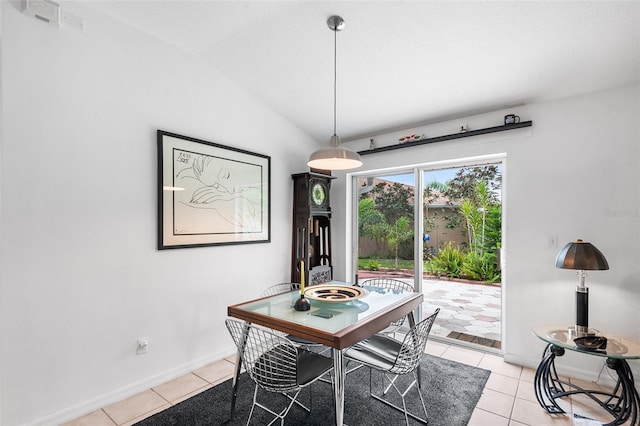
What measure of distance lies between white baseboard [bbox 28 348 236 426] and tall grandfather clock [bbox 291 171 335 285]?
4.15 feet

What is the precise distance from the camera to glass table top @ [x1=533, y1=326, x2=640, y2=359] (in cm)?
196

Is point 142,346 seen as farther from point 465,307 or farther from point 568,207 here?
point 568,207

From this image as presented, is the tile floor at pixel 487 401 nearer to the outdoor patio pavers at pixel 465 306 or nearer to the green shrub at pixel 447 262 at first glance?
the outdoor patio pavers at pixel 465 306

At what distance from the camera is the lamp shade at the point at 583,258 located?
213cm

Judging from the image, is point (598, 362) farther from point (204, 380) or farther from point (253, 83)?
point (253, 83)

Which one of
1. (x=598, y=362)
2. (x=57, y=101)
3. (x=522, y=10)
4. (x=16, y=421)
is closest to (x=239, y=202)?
(x=57, y=101)

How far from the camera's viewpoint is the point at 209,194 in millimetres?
2906

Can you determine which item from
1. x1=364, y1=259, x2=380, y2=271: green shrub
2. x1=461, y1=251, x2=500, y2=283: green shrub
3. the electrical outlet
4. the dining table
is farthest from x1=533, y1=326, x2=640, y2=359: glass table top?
the electrical outlet

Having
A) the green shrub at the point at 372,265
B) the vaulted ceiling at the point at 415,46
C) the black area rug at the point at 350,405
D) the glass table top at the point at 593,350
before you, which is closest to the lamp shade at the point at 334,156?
the vaulted ceiling at the point at 415,46

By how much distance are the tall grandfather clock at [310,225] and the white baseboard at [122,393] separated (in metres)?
1.27

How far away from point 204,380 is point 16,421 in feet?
3.77

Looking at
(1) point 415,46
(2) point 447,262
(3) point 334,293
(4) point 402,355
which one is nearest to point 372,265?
(2) point 447,262

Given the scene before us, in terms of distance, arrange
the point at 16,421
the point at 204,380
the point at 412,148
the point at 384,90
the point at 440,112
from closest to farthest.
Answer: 1. the point at 16,421
2. the point at 204,380
3. the point at 384,90
4. the point at 440,112
5. the point at 412,148

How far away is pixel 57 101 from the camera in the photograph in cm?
208
